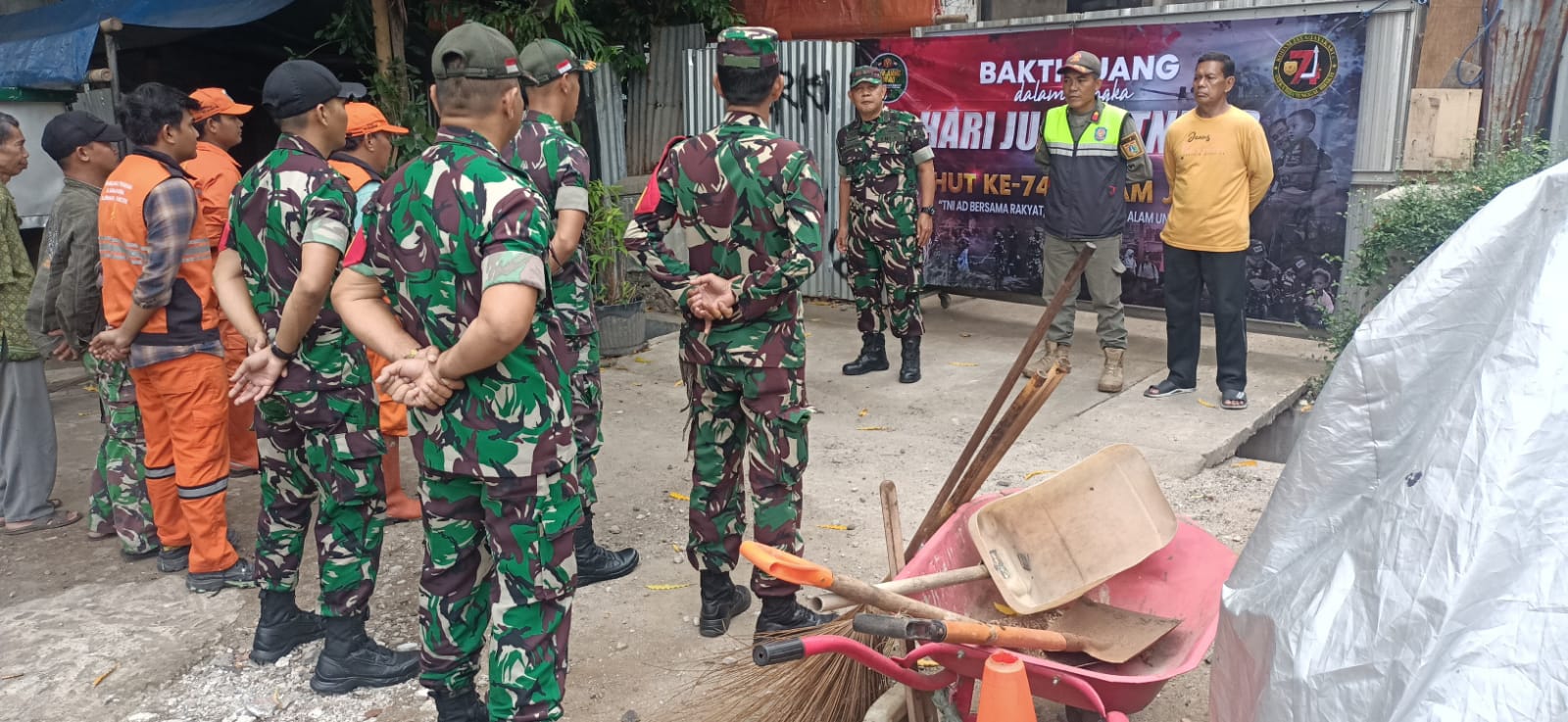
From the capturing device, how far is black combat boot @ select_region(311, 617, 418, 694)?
3.41 metres

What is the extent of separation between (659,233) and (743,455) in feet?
2.63

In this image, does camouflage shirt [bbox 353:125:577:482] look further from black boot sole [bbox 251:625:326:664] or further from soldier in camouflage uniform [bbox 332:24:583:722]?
black boot sole [bbox 251:625:326:664]

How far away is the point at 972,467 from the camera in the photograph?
2820mm

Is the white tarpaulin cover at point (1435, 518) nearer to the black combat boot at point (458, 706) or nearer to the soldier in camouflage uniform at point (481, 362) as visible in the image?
the soldier in camouflage uniform at point (481, 362)

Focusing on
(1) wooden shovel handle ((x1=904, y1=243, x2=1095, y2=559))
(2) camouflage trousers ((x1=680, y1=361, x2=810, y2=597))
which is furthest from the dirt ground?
(1) wooden shovel handle ((x1=904, y1=243, x2=1095, y2=559))

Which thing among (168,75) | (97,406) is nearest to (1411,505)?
(97,406)

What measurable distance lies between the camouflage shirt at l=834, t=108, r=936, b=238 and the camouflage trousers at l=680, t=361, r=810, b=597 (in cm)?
313

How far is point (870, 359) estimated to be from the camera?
6832 millimetres

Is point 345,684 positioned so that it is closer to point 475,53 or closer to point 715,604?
point 715,604

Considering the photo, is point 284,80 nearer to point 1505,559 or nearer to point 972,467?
point 972,467

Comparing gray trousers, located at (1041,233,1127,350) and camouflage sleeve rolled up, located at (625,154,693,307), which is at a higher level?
camouflage sleeve rolled up, located at (625,154,693,307)

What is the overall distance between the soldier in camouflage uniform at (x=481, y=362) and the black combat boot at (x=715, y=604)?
100cm

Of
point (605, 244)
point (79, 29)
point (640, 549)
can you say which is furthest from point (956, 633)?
point (79, 29)

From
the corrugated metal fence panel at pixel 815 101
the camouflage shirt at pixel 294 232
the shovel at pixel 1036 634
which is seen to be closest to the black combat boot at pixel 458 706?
the camouflage shirt at pixel 294 232
